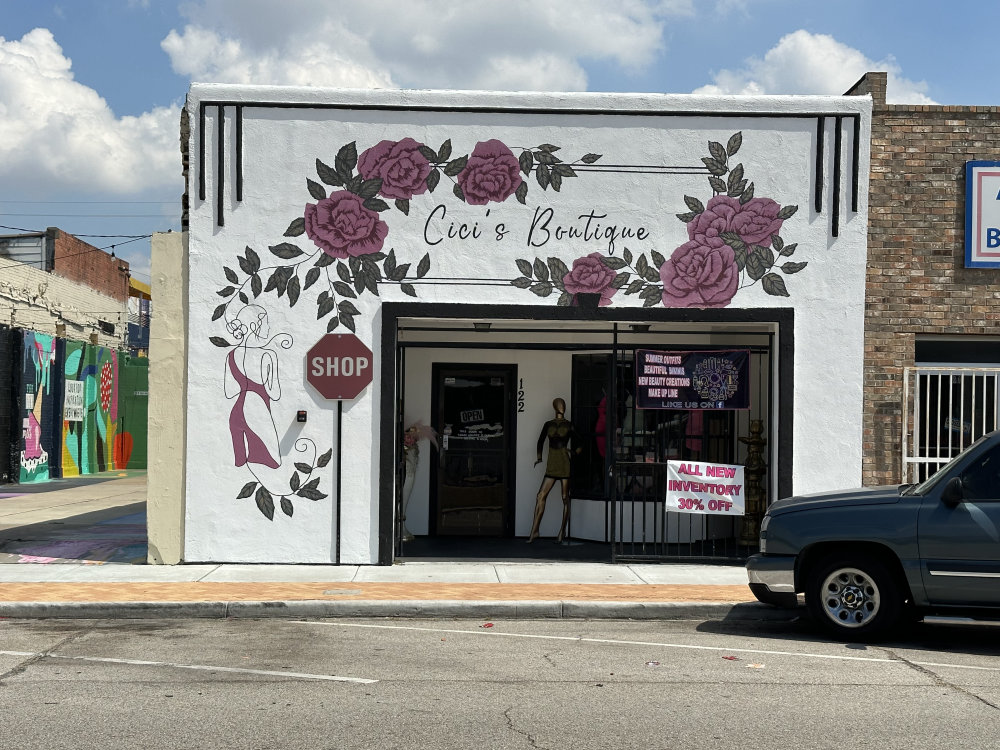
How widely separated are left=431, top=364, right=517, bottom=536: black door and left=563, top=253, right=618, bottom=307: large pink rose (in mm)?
2954

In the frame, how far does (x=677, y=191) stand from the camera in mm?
12742

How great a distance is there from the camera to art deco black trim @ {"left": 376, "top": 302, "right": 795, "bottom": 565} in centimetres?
1253

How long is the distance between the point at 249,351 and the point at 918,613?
744 cm

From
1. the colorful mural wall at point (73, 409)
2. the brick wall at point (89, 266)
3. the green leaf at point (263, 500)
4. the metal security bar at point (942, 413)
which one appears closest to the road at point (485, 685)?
the green leaf at point (263, 500)

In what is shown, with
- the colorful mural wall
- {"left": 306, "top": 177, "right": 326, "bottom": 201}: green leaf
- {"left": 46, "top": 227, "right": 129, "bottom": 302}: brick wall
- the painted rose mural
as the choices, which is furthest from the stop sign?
{"left": 46, "top": 227, "right": 129, "bottom": 302}: brick wall

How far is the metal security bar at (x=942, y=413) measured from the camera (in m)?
12.8

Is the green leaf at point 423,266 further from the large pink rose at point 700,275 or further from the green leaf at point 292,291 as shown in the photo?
the large pink rose at point 700,275

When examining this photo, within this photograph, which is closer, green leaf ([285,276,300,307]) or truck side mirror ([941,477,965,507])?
truck side mirror ([941,477,965,507])

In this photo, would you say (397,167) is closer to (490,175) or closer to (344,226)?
(344,226)

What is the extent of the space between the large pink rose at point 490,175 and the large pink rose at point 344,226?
1.06 m

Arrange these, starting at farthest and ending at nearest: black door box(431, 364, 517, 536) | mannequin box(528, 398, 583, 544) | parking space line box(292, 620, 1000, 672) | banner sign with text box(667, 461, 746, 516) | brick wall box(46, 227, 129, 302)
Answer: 1. brick wall box(46, 227, 129, 302)
2. black door box(431, 364, 517, 536)
3. mannequin box(528, 398, 583, 544)
4. banner sign with text box(667, 461, 746, 516)
5. parking space line box(292, 620, 1000, 672)

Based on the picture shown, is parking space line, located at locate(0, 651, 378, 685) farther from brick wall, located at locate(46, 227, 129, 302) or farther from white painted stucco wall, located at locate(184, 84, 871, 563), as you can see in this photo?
brick wall, located at locate(46, 227, 129, 302)

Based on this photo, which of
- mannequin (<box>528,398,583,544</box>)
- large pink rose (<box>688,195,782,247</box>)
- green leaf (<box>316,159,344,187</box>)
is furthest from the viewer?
mannequin (<box>528,398,583,544</box>)

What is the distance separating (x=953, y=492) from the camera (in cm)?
861
